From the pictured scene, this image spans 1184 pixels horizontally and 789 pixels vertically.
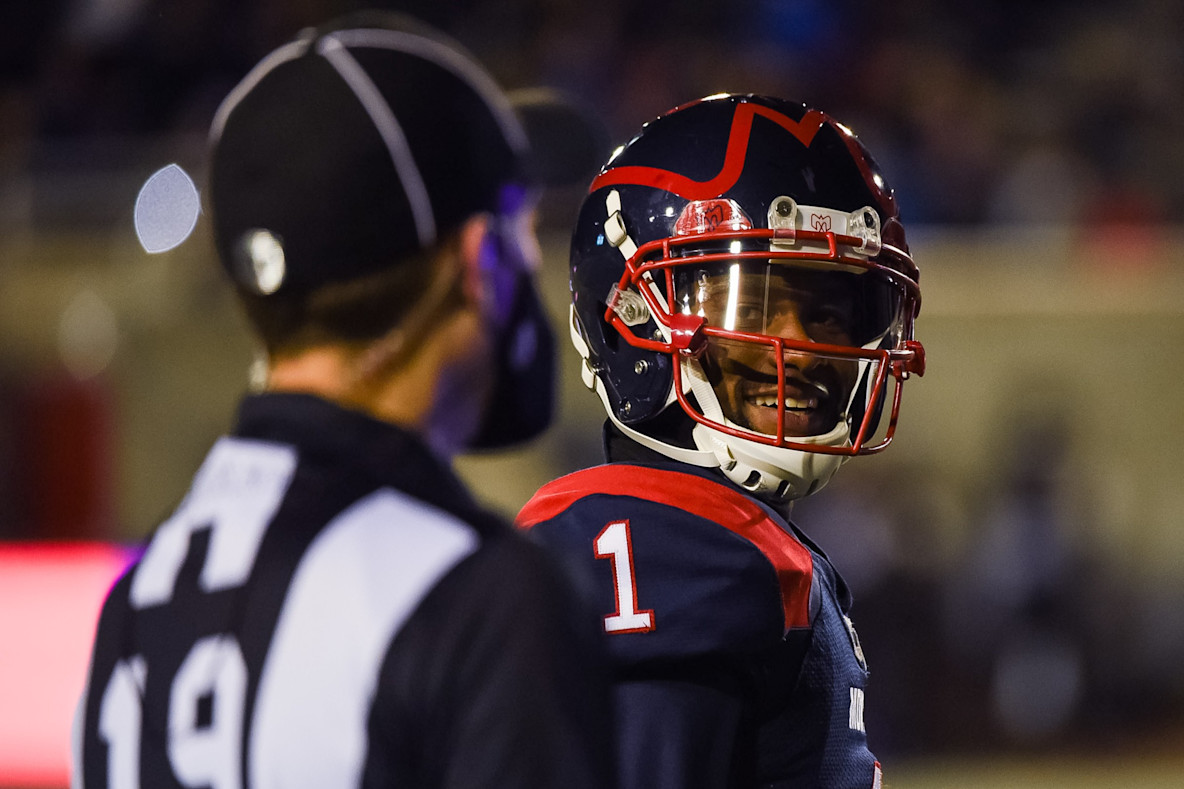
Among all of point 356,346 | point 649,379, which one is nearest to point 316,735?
point 356,346

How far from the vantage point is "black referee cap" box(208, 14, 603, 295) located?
Answer: 1161 millimetres

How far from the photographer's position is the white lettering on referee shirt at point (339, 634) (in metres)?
1.06

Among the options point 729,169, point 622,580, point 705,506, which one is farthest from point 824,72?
point 622,580

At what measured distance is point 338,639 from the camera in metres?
1.08

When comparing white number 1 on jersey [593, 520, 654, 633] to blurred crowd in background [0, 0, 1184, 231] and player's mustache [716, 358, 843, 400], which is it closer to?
player's mustache [716, 358, 843, 400]

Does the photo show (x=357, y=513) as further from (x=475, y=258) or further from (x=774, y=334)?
(x=774, y=334)

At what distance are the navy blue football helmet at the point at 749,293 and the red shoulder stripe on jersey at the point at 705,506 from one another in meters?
0.08

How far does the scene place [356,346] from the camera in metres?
1.18

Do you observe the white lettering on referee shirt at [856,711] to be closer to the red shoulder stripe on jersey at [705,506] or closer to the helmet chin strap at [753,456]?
the red shoulder stripe on jersey at [705,506]

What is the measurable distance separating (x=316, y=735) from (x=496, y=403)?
1.29 ft

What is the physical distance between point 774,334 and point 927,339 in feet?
17.8

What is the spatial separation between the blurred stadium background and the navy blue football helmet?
4.12m

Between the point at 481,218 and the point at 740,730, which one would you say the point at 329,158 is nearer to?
the point at 481,218

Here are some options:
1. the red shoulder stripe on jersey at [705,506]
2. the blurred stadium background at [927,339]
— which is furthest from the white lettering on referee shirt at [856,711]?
the blurred stadium background at [927,339]
